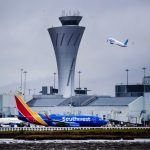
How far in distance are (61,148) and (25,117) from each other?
2663 inches

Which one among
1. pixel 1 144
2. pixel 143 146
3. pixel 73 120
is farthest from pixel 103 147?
pixel 73 120

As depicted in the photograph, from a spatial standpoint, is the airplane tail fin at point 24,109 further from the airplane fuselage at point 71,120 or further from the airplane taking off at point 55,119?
the airplane fuselage at point 71,120

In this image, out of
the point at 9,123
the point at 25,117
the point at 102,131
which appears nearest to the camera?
the point at 102,131

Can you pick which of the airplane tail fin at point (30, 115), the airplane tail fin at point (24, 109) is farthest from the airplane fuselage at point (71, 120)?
the airplane tail fin at point (24, 109)

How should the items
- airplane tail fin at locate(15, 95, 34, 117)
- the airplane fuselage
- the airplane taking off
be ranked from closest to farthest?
the airplane taking off, the airplane fuselage, airplane tail fin at locate(15, 95, 34, 117)

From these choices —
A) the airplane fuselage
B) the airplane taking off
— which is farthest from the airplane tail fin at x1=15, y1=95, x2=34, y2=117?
the airplane fuselage

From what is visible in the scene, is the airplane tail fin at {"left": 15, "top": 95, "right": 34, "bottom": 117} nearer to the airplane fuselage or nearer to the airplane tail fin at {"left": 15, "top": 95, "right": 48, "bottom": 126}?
the airplane tail fin at {"left": 15, "top": 95, "right": 48, "bottom": 126}

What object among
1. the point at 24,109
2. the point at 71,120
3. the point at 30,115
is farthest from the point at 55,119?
the point at 24,109

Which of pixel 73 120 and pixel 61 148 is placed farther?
pixel 73 120

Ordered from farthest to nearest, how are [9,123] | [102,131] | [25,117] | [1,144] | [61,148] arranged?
[9,123] < [25,117] < [102,131] < [1,144] < [61,148]

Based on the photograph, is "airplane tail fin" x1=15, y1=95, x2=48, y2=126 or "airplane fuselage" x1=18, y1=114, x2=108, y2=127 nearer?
"airplane tail fin" x1=15, y1=95, x2=48, y2=126

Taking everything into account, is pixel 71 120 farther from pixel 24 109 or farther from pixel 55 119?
pixel 24 109

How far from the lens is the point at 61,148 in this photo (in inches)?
3418

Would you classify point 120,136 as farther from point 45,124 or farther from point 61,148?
point 45,124
